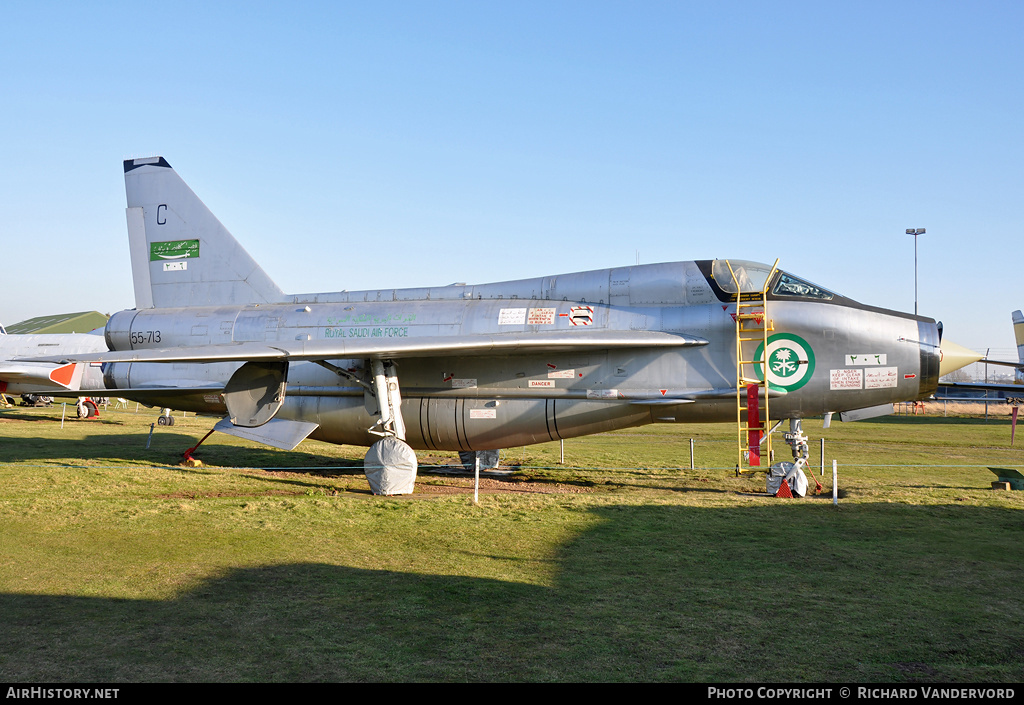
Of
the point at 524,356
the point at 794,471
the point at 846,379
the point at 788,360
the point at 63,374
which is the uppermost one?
the point at 524,356

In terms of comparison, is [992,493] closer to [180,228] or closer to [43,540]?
[43,540]

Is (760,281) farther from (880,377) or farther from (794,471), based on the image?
(794,471)

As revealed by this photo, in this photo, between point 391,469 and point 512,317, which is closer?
point 391,469

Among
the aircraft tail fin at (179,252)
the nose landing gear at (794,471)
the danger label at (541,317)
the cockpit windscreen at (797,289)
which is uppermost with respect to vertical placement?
the aircraft tail fin at (179,252)

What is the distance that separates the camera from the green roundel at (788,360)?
11.5m

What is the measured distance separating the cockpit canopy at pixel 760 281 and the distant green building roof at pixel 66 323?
8313 centimetres

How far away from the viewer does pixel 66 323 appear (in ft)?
266

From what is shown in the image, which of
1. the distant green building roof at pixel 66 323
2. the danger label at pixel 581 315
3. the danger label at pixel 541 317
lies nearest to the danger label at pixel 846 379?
the danger label at pixel 581 315

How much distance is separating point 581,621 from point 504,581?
1.32 m

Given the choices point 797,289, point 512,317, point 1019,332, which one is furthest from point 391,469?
point 1019,332

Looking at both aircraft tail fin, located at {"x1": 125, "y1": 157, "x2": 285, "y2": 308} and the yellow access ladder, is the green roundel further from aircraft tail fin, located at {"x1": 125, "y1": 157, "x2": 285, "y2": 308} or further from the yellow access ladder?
aircraft tail fin, located at {"x1": 125, "y1": 157, "x2": 285, "y2": 308}

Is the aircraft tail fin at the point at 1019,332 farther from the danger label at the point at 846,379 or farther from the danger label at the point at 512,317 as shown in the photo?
the danger label at the point at 512,317

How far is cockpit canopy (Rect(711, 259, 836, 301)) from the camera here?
11.7 metres

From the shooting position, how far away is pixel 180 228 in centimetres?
1515
